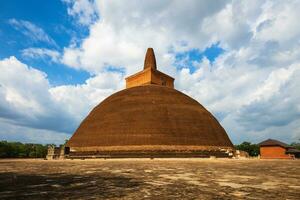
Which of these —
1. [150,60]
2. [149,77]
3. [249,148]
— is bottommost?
[249,148]

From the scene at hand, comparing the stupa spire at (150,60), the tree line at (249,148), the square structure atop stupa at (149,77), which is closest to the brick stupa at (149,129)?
the square structure atop stupa at (149,77)

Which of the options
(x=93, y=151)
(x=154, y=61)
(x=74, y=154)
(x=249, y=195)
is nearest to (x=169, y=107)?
(x=93, y=151)

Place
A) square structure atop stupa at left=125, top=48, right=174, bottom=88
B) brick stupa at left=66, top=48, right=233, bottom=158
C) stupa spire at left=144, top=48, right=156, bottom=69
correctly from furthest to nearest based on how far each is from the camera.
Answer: stupa spire at left=144, top=48, right=156, bottom=69
square structure atop stupa at left=125, top=48, right=174, bottom=88
brick stupa at left=66, top=48, right=233, bottom=158

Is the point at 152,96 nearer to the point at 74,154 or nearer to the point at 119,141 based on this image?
the point at 119,141

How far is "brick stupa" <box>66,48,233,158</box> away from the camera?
95.8ft

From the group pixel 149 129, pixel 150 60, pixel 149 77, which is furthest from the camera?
pixel 150 60

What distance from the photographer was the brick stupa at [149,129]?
29188mm

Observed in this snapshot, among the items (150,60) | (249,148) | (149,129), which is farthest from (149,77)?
(249,148)

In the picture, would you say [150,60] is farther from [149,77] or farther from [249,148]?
[249,148]

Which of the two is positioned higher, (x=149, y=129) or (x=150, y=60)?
(x=150, y=60)

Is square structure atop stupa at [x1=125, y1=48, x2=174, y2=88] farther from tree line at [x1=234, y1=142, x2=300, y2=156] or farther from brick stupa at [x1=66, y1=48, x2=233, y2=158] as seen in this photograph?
tree line at [x1=234, y1=142, x2=300, y2=156]

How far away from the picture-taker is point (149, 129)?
98.9 feet

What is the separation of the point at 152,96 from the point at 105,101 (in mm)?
7259

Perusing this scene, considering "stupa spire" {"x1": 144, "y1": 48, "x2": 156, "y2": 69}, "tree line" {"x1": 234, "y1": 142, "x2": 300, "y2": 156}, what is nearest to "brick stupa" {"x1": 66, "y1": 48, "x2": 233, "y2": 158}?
"stupa spire" {"x1": 144, "y1": 48, "x2": 156, "y2": 69}
